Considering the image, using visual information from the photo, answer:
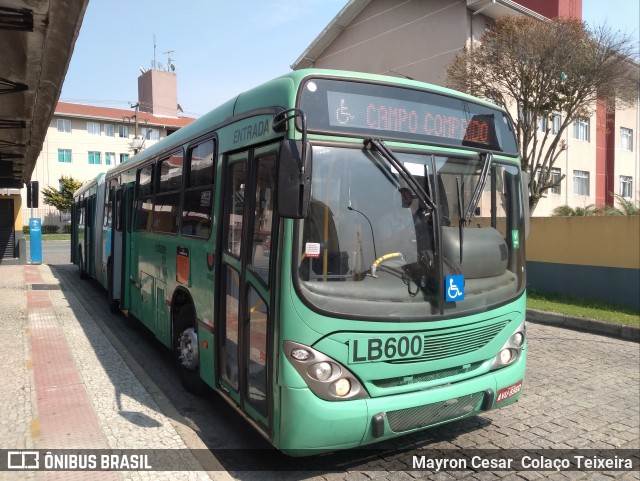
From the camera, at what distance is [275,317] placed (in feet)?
11.4

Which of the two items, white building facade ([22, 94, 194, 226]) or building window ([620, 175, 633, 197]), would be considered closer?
building window ([620, 175, 633, 197])

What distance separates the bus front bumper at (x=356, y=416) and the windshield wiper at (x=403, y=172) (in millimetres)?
1377

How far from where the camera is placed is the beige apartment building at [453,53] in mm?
21188

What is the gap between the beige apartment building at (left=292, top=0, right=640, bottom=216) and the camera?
2119cm

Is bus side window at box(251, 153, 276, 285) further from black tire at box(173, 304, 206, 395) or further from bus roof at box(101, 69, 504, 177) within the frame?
black tire at box(173, 304, 206, 395)

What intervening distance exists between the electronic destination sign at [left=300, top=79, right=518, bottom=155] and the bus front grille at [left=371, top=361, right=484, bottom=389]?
1744 millimetres

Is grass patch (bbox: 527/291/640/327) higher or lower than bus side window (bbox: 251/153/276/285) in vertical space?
lower

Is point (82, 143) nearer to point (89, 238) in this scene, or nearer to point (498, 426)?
point (89, 238)

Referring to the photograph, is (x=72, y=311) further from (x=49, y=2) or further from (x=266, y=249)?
(x=266, y=249)

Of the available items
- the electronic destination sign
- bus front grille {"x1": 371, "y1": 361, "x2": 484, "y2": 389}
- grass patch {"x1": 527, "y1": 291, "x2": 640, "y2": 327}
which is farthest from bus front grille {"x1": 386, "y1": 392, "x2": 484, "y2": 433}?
grass patch {"x1": 527, "y1": 291, "x2": 640, "y2": 327}

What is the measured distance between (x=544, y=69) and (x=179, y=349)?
15135 millimetres

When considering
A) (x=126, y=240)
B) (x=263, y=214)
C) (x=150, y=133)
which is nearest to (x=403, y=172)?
(x=263, y=214)

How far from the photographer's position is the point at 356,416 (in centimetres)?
338

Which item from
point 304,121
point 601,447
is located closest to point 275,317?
point 304,121
